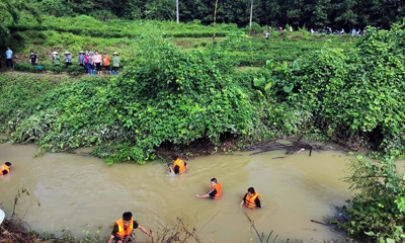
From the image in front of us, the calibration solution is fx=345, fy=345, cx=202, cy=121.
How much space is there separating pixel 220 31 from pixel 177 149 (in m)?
21.7

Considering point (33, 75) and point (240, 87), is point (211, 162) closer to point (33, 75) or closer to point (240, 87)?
point (240, 87)

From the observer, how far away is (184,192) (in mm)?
8820

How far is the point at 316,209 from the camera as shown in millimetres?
8039

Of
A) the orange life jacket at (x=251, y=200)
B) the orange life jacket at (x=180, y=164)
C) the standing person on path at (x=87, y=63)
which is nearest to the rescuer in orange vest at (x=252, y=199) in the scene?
the orange life jacket at (x=251, y=200)

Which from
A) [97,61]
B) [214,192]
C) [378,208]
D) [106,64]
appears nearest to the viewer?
[378,208]

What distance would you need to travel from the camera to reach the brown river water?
7.46 metres

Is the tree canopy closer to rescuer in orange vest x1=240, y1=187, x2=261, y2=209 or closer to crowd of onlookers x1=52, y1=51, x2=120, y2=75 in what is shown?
crowd of onlookers x1=52, y1=51, x2=120, y2=75

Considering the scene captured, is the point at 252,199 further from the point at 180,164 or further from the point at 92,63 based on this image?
the point at 92,63

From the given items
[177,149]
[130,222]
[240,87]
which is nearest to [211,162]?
[177,149]

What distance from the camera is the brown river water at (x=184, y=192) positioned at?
7461 millimetres

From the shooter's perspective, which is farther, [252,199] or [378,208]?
[252,199]

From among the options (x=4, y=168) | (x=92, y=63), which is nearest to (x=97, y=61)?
(x=92, y=63)

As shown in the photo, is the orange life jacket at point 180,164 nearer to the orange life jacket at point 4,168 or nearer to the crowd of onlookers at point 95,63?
the orange life jacket at point 4,168

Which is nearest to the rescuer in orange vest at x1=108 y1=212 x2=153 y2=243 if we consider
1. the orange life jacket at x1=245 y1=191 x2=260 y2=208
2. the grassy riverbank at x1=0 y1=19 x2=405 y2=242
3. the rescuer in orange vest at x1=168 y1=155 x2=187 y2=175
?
the orange life jacket at x1=245 y1=191 x2=260 y2=208
